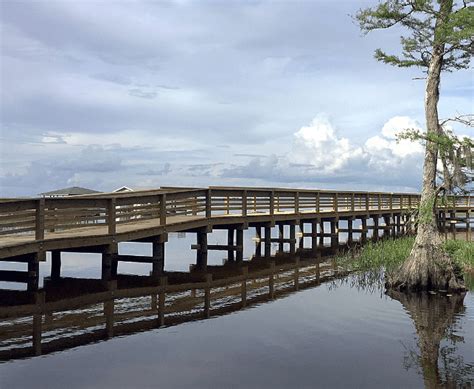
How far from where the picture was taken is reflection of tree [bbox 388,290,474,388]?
7.25 m

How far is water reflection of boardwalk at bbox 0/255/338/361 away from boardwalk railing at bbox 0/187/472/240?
1.68 m

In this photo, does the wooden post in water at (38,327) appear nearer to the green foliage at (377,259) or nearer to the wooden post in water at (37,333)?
the wooden post in water at (37,333)

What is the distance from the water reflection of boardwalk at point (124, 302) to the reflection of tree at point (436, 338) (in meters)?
3.23

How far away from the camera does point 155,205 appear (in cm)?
1753

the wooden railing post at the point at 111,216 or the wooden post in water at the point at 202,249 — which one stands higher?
the wooden railing post at the point at 111,216

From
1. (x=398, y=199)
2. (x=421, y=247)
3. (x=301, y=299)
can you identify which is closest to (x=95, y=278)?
(x=301, y=299)

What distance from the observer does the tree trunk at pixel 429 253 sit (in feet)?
44.0

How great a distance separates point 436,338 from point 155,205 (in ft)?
34.2

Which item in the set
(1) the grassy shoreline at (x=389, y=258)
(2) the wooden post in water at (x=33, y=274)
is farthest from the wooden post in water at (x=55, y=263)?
(1) the grassy shoreline at (x=389, y=258)

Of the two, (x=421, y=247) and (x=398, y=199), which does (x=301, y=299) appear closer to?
(x=421, y=247)

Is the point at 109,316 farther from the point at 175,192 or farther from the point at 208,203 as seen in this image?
the point at 208,203

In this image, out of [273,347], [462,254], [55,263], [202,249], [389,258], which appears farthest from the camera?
[202,249]

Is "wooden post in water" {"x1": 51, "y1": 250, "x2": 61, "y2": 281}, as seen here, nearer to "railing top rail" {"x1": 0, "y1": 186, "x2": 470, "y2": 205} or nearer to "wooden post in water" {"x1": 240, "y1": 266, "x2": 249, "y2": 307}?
"railing top rail" {"x1": 0, "y1": 186, "x2": 470, "y2": 205}

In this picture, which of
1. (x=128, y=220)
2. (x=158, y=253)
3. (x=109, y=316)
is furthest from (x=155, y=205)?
(x=109, y=316)
